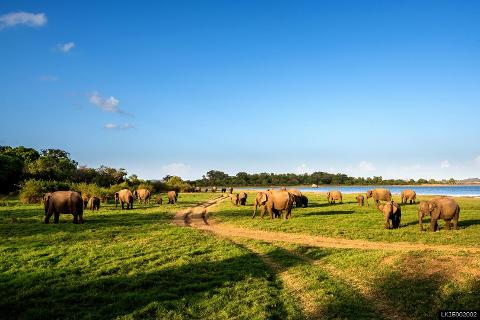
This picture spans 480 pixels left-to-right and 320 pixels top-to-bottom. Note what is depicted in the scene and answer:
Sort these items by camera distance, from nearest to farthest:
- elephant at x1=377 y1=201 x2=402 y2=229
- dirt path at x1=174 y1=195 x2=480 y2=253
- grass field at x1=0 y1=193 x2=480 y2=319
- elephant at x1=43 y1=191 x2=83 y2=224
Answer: grass field at x1=0 y1=193 x2=480 y2=319
dirt path at x1=174 y1=195 x2=480 y2=253
elephant at x1=377 y1=201 x2=402 y2=229
elephant at x1=43 y1=191 x2=83 y2=224

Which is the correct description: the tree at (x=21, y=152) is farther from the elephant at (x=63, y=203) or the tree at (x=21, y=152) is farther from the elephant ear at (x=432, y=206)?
the elephant ear at (x=432, y=206)

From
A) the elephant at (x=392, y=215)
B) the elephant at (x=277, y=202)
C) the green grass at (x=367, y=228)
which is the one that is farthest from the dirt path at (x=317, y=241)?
the elephant at (x=277, y=202)

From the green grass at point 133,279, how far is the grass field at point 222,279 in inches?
1.5

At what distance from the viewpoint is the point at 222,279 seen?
1312cm

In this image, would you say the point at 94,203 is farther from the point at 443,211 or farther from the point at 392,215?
the point at 443,211

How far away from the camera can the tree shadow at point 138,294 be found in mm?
10242

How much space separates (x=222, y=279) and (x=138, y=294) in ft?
9.83

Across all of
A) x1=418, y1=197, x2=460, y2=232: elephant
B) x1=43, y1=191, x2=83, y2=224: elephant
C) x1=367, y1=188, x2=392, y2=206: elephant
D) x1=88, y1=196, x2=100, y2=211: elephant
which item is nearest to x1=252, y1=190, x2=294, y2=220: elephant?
x1=418, y1=197, x2=460, y2=232: elephant

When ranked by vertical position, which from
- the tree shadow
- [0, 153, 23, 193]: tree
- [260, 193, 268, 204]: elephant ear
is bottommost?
the tree shadow

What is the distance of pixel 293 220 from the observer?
96.5 ft

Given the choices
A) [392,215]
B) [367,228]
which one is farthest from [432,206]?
[367,228]

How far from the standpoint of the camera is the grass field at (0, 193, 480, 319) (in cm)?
1038

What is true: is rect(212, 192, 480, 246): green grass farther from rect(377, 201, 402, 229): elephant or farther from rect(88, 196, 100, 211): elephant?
rect(88, 196, 100, 211): elephant

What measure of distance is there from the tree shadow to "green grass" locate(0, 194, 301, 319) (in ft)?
0.09
